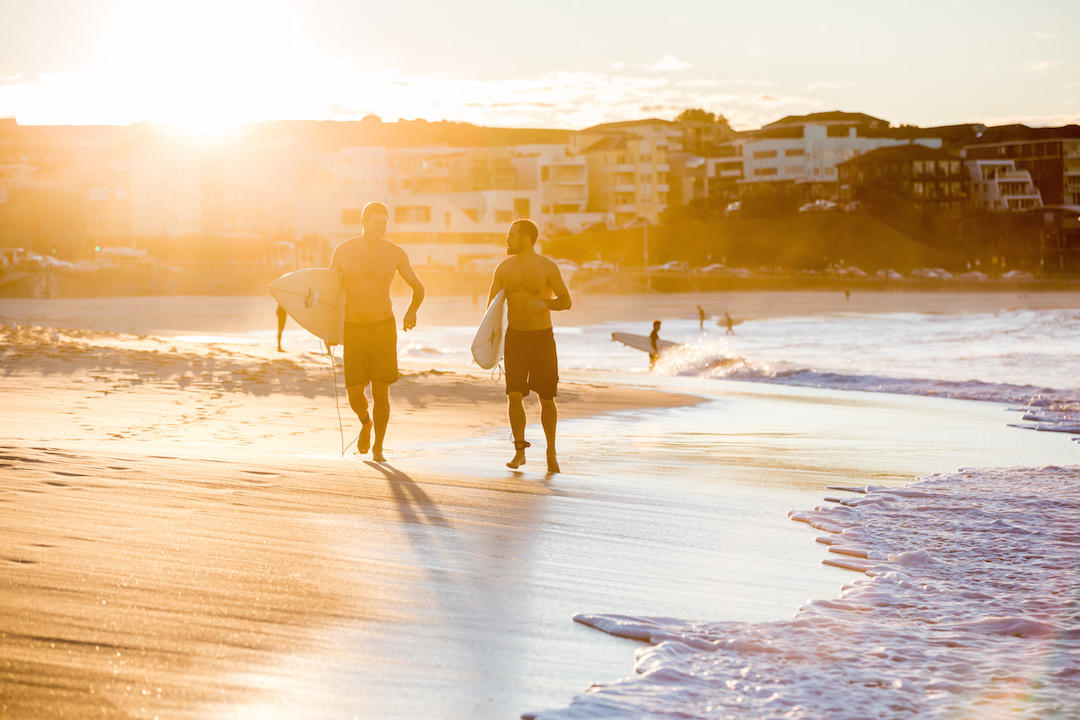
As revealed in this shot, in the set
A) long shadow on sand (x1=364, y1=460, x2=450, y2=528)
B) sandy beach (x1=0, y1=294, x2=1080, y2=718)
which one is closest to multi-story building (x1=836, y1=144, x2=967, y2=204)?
sandy beach (x1=0, y1=294, x2=1080, y2=718)

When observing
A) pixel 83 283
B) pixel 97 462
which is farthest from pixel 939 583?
pixel 83 283

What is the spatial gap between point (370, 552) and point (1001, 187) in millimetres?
116289

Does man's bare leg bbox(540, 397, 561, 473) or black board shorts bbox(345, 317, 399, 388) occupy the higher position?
black board shorts bbox(345, 317, 399, 388)

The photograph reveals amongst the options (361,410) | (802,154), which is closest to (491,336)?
(361,410)

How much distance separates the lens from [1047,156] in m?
111

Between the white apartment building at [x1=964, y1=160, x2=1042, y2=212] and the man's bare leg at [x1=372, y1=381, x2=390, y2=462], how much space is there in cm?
11092

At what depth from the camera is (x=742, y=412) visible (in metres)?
14.5

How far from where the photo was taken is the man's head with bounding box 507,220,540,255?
784 centimetres

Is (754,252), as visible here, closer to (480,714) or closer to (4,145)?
(4,145)

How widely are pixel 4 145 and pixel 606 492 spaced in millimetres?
101116

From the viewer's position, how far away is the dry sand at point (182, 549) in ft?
10.7

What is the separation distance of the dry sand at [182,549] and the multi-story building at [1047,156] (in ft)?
375

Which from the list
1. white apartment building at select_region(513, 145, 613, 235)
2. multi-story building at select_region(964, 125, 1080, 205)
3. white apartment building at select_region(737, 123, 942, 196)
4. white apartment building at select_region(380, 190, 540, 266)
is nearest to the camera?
white apartment building at select_region(380, 190, 540, 266)

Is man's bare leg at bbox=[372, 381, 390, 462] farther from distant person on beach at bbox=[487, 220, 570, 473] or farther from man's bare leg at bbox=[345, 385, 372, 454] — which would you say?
distant person on beach at bbox=[487, 220, 570, 473]
